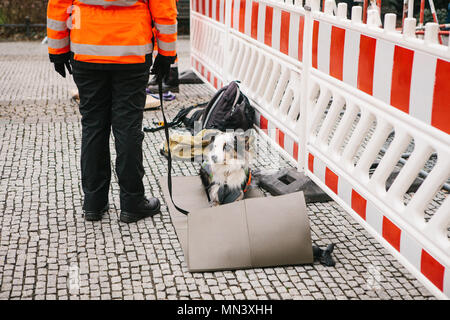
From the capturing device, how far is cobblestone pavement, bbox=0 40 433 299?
130 inches

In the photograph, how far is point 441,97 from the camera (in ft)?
9.34

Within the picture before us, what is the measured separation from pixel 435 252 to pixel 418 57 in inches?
36.6

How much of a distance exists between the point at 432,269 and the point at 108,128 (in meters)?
2.27

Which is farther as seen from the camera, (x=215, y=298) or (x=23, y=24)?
(x=23, y=24)

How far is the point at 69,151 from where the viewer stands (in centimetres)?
572

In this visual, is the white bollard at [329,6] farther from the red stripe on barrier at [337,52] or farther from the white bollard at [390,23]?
the white bollard at [390,23]

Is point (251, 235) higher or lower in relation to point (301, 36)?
lower

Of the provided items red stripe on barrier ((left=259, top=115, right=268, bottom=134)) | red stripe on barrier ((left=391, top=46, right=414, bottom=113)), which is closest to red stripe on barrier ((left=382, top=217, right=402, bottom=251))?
red stripe on barrier ((left=391, top=46, right=414, bottom=113))

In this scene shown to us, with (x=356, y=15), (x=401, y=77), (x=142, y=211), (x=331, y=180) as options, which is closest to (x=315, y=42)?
(x=356, y=15)

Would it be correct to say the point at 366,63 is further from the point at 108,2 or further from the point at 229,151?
the point at 108,2

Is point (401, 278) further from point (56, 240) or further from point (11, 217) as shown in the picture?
point (11, 217)

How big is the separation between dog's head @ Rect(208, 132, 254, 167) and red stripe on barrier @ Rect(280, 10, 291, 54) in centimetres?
83
